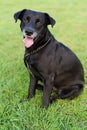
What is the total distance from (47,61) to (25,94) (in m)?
0.76

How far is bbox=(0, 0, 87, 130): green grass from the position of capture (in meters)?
3.69

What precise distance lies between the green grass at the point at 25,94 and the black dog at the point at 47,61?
195 millimetres

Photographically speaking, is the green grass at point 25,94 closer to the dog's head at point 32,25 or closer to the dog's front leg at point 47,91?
the dog's front leg at point 47,91

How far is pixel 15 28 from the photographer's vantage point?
28.2 feet

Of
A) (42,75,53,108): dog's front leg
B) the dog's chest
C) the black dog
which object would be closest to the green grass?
(42,75,53,108): dog's front leg

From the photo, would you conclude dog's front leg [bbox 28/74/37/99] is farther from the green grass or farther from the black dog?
the green grass

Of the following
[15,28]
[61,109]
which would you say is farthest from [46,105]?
[15,28]

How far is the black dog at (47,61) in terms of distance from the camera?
383 cm

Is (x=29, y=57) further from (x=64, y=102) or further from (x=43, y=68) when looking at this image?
(x=64, y=102)

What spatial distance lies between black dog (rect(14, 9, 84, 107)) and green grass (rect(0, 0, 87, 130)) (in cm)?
20

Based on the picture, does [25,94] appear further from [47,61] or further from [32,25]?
[32,25]

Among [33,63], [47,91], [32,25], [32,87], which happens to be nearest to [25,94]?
[32,87]

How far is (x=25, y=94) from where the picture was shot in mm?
4512

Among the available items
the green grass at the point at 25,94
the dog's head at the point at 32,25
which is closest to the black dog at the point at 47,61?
the dog's head at the point at 32,25
